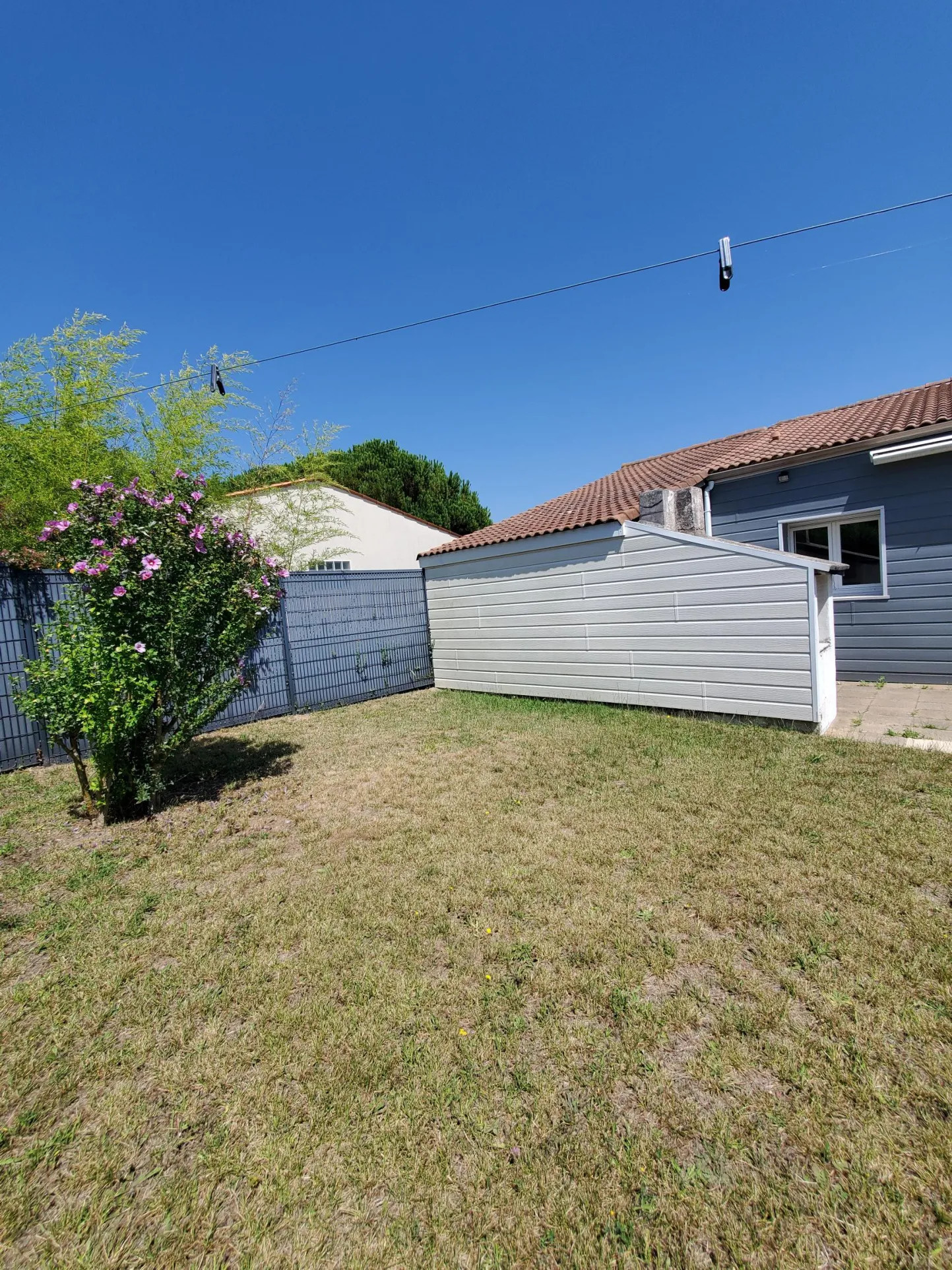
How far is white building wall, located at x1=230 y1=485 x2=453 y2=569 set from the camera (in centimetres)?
1814

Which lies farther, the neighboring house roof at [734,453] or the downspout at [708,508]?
the downspout at [708,508]

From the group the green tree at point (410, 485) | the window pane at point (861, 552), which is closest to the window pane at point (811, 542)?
the window pane at point (861, 552)

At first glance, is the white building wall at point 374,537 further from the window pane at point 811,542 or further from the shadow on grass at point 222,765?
the window pane at point 811,542

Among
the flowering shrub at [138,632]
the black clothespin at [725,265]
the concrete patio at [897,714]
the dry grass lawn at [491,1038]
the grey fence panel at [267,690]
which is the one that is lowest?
the concrete patio at [897,714]

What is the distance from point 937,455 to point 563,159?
6793 millimetres

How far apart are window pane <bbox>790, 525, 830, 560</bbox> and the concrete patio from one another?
2.02 metres

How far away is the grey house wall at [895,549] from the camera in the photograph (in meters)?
6.65

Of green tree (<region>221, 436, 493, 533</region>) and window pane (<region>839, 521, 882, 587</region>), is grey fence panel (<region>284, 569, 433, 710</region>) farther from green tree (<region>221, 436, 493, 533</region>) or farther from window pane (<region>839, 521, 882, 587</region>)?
green tree (<region>221, 436, 493, 533</region>)

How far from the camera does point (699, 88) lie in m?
6.55

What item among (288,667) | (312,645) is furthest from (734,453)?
(288,667)

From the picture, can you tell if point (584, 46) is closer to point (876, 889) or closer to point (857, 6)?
point (857, 6)

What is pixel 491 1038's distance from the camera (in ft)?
6.40

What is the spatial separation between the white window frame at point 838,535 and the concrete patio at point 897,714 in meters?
1.30

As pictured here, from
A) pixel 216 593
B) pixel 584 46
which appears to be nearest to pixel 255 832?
pixel 216 593
